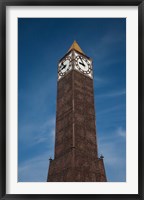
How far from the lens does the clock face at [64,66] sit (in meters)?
22.4

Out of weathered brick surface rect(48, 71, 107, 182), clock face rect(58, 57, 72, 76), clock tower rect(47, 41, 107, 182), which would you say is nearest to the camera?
weathered brick surface rect(48, 71, 107, 182)

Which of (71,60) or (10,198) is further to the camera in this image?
(71,60)

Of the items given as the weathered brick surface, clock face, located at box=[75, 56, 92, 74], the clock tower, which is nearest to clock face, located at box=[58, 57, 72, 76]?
the clock tower

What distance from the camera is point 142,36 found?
5.92 meters

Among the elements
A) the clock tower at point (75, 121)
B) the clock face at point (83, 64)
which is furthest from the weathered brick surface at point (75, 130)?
the clock face at point (83, 64)

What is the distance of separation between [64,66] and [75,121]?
4.96m

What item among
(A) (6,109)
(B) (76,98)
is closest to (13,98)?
(A) (6,109)

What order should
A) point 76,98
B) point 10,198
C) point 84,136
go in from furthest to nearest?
1. point 76,98
2. point 84,136
3. point 10,198

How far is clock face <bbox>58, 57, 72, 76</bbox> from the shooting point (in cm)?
2241

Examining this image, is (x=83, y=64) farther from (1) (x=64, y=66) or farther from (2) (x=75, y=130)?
(2) (x=75, y=130)

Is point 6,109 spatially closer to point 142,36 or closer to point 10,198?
point 10,198

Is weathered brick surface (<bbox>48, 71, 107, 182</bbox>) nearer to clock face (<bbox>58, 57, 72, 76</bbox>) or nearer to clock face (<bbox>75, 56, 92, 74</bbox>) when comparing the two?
clock face (<bbox>58, 57, 72, 76</bbox>)

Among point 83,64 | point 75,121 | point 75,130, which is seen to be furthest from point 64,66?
point 75,130

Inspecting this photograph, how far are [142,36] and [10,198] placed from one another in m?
4.05
